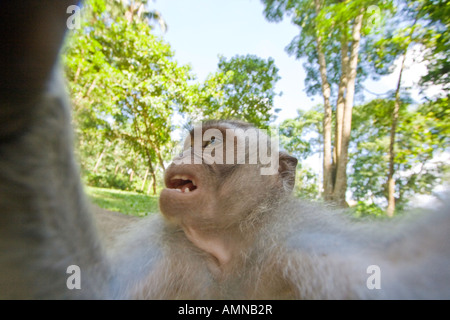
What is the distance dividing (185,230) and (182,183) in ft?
1.93

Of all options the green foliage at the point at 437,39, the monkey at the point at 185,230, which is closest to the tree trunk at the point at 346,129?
the green foliage at the point at 437,39

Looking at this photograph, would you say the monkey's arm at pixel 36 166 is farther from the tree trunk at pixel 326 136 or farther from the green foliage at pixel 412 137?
the tree trunk at pixel 326 136

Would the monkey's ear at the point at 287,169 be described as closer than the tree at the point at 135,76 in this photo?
Yes

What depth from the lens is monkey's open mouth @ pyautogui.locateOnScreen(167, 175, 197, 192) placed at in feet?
9.75

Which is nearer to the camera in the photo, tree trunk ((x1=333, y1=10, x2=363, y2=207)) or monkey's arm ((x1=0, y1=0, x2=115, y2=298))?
monkey's arm ((x1=0, y1=0, x2=115, y2=298))

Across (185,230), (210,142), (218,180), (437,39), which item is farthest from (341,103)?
(185,230)

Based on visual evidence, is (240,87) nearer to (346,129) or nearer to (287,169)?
(346,129)

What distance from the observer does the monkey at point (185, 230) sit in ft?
3.70

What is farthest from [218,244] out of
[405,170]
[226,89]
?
[226,89]

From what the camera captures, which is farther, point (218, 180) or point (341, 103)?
point (341, 103)

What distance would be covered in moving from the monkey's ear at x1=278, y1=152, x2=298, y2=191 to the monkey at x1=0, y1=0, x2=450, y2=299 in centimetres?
1

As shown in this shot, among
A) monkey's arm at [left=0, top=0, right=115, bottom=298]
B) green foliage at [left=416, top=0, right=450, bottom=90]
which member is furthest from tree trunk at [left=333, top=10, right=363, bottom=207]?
monkey's arm at [left=0, top=0, right=115, bottom=298]

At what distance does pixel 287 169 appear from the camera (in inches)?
129

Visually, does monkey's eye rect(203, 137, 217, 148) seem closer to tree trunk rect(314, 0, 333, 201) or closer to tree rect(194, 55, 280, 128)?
tree trunk rect(314, 0, 333, 201)
